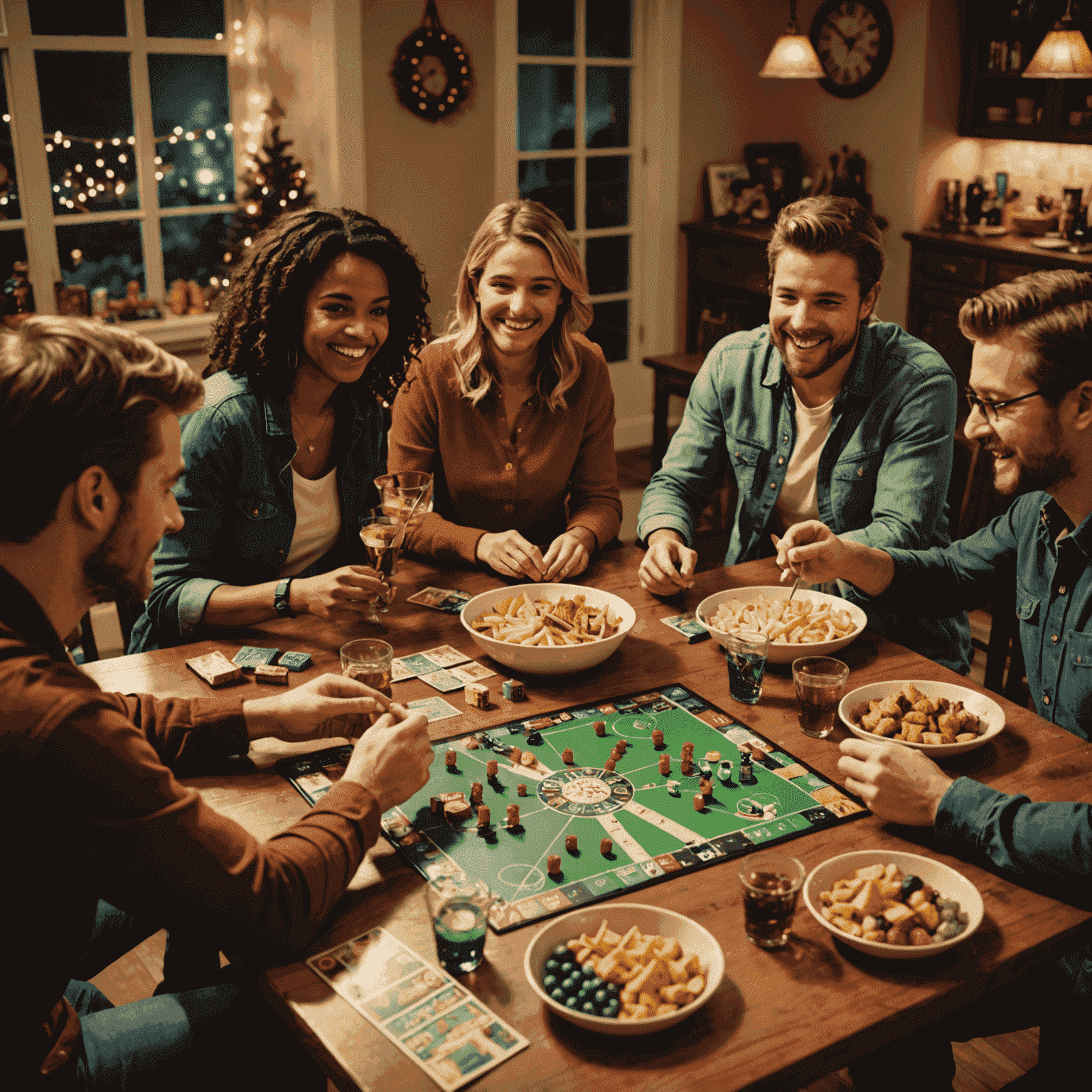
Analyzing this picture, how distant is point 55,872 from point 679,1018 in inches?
25.6

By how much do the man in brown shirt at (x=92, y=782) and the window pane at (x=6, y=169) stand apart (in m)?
3.80

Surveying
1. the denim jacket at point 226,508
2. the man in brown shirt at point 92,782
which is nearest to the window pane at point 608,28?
the denim jacket at point 226,508

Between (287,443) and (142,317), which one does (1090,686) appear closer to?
(287,443)

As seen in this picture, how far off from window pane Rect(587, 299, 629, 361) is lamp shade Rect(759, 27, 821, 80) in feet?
4.93

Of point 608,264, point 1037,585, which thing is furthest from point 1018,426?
point 608,264

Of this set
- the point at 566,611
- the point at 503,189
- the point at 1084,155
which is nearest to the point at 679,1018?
the point at 566,611

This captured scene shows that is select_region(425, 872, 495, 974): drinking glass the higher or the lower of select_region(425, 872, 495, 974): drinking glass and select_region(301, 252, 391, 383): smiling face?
the lower

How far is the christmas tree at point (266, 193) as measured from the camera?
4.78 m

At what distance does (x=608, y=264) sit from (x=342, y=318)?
14.2 ft

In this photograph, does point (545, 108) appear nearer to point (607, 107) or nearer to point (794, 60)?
point (607, 107)

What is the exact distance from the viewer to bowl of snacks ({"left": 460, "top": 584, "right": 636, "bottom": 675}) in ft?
5.99

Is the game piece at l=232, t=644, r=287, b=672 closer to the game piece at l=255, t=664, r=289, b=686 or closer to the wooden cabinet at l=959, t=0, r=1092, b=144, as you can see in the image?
the game piece at l=255, t=664, r=289, b=686

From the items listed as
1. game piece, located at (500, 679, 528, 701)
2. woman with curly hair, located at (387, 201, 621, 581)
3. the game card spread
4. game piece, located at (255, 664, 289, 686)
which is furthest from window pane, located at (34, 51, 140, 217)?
the game card spread

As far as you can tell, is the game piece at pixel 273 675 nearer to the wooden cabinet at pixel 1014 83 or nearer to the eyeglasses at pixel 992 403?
the eyeglasses at pixel 992 403
